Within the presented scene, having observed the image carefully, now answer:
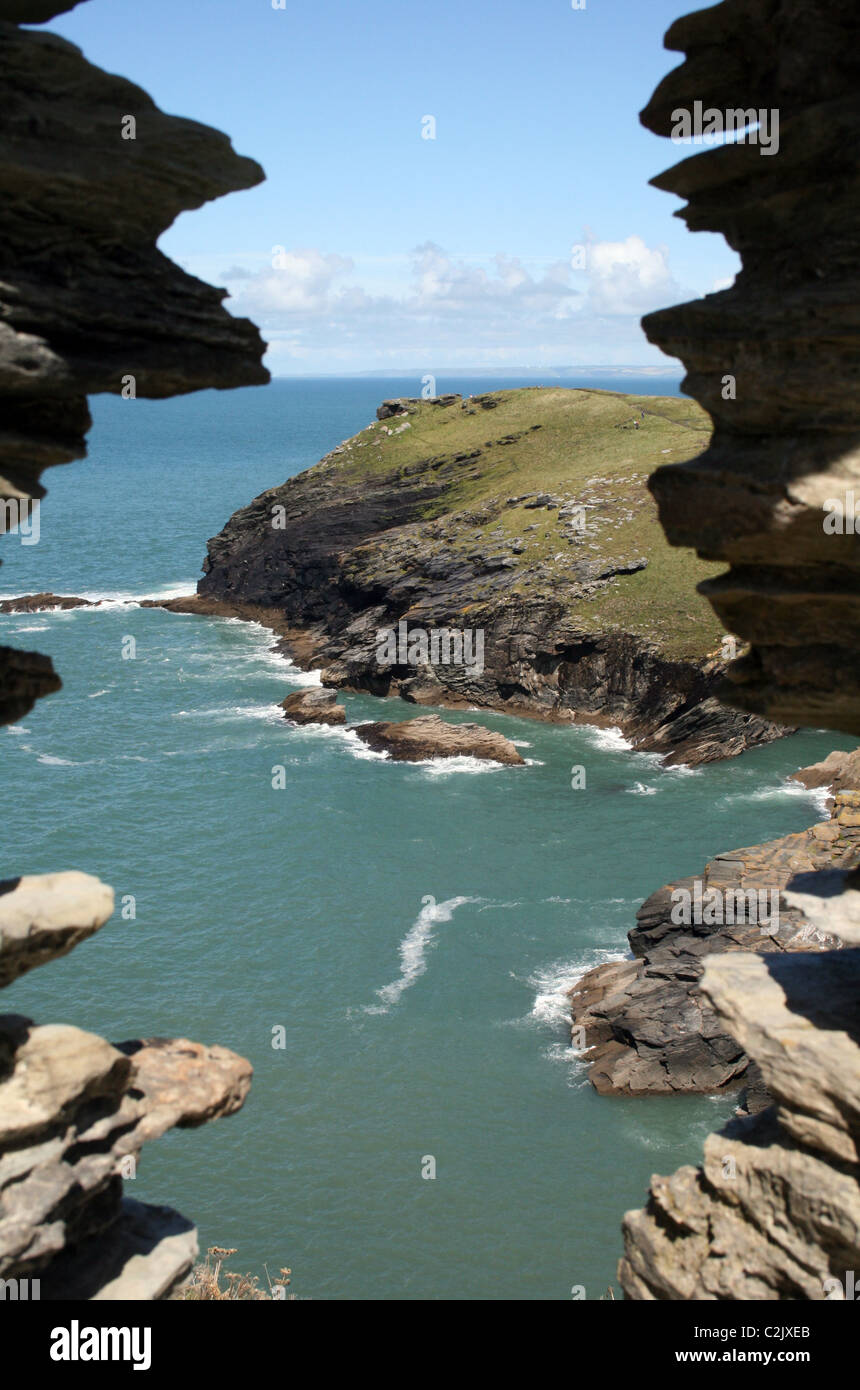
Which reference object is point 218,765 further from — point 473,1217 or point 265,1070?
point 473,1217

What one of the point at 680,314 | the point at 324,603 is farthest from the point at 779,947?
the point at 324,603

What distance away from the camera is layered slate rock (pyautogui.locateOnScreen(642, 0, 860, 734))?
63.8 feet

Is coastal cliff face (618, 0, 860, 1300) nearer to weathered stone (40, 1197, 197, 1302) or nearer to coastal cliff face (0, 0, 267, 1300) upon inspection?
coastal cliff face (0, 0, 267, 1300)

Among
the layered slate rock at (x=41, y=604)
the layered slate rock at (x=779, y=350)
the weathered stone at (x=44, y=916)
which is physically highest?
the layered slate rock at (x=779, y=350)

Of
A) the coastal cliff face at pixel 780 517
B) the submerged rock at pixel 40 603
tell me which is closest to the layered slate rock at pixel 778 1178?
the coastal cliff face at pixel 780 517

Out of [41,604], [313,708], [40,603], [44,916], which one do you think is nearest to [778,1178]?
[44,916]

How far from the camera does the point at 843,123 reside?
19.3 m

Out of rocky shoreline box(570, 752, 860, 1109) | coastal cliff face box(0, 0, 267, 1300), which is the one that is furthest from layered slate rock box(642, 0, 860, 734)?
rocky shoreline box(570, 752, 860, 1109)

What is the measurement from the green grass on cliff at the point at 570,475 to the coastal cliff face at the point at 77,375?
7593 centimetres

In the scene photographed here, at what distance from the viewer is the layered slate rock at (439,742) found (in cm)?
8769

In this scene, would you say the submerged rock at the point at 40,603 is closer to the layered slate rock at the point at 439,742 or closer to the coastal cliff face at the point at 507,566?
the coastal cliff face at the point at 507,566

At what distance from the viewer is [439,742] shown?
8894cm

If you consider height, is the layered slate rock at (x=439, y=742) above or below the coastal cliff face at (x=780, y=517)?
below

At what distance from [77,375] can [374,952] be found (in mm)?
42460
